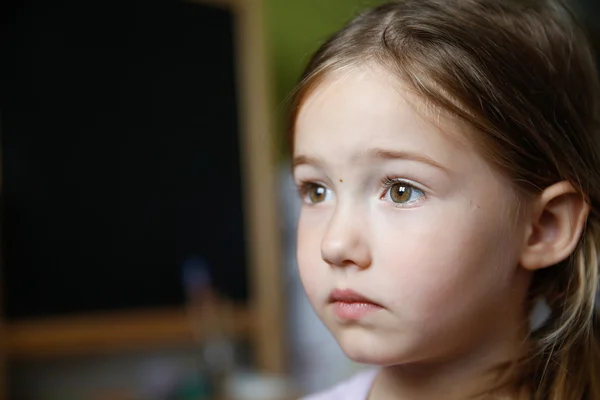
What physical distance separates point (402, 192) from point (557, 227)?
0.53 ft

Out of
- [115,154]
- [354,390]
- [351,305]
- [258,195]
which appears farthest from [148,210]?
[351,305]

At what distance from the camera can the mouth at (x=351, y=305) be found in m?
0.65

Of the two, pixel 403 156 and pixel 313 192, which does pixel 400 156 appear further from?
pixel 313 192

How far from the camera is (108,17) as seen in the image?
2.00 m

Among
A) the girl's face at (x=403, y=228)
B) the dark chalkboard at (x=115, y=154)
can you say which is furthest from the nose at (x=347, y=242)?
the dark chalkboard at (x=115, y=154)

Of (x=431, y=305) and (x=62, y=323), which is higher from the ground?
(x=62, y=323)

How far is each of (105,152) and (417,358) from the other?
1.45 meters

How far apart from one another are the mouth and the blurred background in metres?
1.17

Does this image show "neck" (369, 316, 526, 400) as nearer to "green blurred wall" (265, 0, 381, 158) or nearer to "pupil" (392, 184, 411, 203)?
"pupil" (392, 184, 411, 203)

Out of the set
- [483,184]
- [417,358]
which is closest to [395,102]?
[483,184]

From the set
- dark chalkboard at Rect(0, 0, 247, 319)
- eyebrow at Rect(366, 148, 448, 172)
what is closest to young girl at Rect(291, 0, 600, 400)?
eyebrow at Rect(366, 148, 448, 172)

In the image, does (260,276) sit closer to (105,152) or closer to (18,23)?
(105,152)

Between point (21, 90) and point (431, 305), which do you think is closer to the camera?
point (431, 305)

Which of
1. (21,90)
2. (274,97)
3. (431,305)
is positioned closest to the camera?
(431,305)
